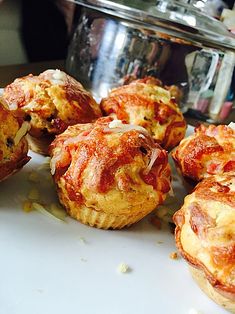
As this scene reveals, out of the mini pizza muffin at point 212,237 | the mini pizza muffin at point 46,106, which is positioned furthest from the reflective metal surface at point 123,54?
the mini pizza muffin at point 212,237

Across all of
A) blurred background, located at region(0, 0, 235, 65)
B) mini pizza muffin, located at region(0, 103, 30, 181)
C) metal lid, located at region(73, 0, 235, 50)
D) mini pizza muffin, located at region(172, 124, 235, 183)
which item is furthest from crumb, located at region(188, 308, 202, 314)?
blurred background, located at region(0, 0, 235, 65)

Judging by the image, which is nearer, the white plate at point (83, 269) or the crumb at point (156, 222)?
the white plate at point (83, 269)

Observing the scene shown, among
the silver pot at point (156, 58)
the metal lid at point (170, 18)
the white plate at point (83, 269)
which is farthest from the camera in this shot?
the silver pot at point (156, 58)

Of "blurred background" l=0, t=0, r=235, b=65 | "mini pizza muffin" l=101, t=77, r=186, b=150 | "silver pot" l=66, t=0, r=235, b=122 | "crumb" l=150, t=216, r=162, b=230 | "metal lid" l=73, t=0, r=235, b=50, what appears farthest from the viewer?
"blurred background" l=0, t=0, r=235, b=65

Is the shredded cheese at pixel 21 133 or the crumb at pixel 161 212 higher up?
the shredded cheese at pixel 21 133

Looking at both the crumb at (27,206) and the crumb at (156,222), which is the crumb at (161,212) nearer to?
the crumb at (156,222)

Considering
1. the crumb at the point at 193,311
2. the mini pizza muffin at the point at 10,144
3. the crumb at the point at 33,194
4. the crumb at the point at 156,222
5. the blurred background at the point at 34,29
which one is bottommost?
the blurred background at the point at 34,29

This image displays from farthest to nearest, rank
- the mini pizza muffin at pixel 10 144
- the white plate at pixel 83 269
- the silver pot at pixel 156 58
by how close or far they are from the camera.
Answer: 1. the silver pot at pixel 156 58
2. the mini pizza muffin at pixel 10 144
3. the white plate at pixel 83 269

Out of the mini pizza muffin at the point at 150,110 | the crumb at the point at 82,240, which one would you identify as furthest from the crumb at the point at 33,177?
the mini pizza muffin at the point at 150,110

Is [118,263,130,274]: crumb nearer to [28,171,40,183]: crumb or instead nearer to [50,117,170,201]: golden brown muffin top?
[50,117,170,201]: golden brown muffin top
